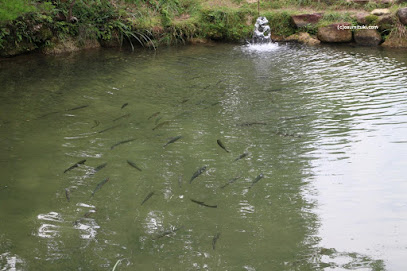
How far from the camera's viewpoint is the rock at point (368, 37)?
36.9 feet

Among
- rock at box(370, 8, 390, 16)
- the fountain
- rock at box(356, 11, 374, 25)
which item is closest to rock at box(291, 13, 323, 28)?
the fountain

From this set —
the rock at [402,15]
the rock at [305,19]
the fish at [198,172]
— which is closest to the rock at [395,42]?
the rock at [402,15]

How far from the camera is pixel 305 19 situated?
1222cm

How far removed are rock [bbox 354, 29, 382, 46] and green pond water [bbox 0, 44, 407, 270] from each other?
8.08 ft

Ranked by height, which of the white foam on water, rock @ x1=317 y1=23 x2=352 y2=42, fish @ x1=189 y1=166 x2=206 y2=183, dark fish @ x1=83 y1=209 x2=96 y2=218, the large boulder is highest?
the large boulder

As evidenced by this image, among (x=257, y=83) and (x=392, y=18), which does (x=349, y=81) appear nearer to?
(x=257, y=83)

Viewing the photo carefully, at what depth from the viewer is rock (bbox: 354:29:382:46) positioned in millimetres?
11242

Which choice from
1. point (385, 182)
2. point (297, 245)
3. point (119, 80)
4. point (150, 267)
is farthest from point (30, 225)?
point (119, 80)

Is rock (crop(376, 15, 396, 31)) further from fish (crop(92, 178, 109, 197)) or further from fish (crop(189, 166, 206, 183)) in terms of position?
fish (crop(92, 178, 109, 197))

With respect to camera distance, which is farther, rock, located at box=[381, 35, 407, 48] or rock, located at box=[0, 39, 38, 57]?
rock, located at box=[381, 35, 407, 48]

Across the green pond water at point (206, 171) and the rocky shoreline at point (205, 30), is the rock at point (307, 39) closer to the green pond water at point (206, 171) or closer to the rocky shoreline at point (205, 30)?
the rocky shoreline at point (205, 30)

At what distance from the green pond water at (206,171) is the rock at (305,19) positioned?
11.6 feet

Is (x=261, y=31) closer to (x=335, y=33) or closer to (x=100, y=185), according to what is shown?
(x=335, y=33)

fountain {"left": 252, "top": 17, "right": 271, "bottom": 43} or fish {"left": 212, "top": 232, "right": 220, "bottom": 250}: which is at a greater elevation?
fountain {"left": 252, "top": 17, "right": 271, "bottom": 43}
